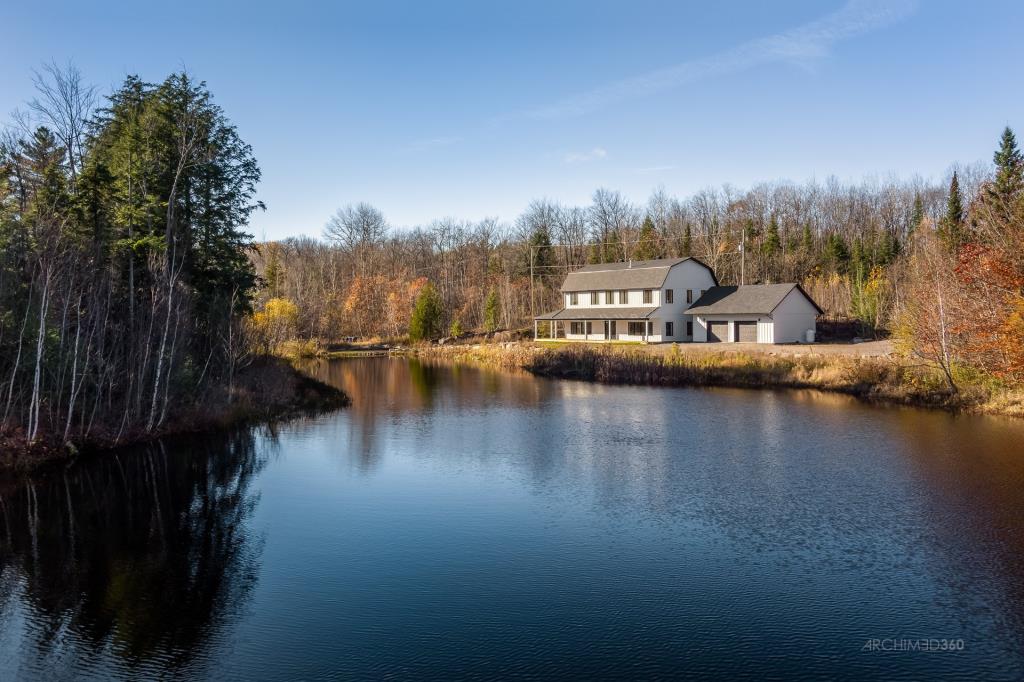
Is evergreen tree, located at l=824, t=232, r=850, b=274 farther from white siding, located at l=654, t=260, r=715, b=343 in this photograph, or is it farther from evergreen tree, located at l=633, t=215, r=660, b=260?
Result: white siding, located at l=654, t=260, r=715, b=343

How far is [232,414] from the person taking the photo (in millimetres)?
24531

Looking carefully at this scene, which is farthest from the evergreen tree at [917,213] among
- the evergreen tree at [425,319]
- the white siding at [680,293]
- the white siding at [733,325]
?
the evergreen tree at [425,319]

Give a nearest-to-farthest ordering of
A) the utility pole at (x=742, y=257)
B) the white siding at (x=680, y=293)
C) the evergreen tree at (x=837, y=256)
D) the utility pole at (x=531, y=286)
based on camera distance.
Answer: the white siding at (x=680, y=293), the utility pole at (x=742, y=257), the evergreen tree at (x=837, y=256), the utility pole at (x=531, y=286)

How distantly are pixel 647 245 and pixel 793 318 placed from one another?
2704 cm

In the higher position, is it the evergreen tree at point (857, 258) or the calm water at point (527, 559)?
the evergreen tree at point (857, 258)

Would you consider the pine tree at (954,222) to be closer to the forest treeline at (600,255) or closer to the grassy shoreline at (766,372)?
the forest treeline at (600,255)

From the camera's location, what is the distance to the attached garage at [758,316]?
1726 inches

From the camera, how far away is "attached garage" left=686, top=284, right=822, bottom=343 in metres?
43.8

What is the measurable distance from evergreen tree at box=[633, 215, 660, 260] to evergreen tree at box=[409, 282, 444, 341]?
22554 millimetres

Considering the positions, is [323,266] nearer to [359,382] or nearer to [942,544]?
[359,382]

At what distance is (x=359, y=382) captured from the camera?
3881 cm

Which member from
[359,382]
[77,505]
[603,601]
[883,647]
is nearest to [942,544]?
[883,647]

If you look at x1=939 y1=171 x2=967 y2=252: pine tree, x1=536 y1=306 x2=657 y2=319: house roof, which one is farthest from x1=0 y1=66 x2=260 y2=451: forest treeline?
x1=939 y1=171 x2=967 y2=252: pine tree

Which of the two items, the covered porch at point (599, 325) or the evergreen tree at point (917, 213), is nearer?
the covered porch at point (599, 325)
